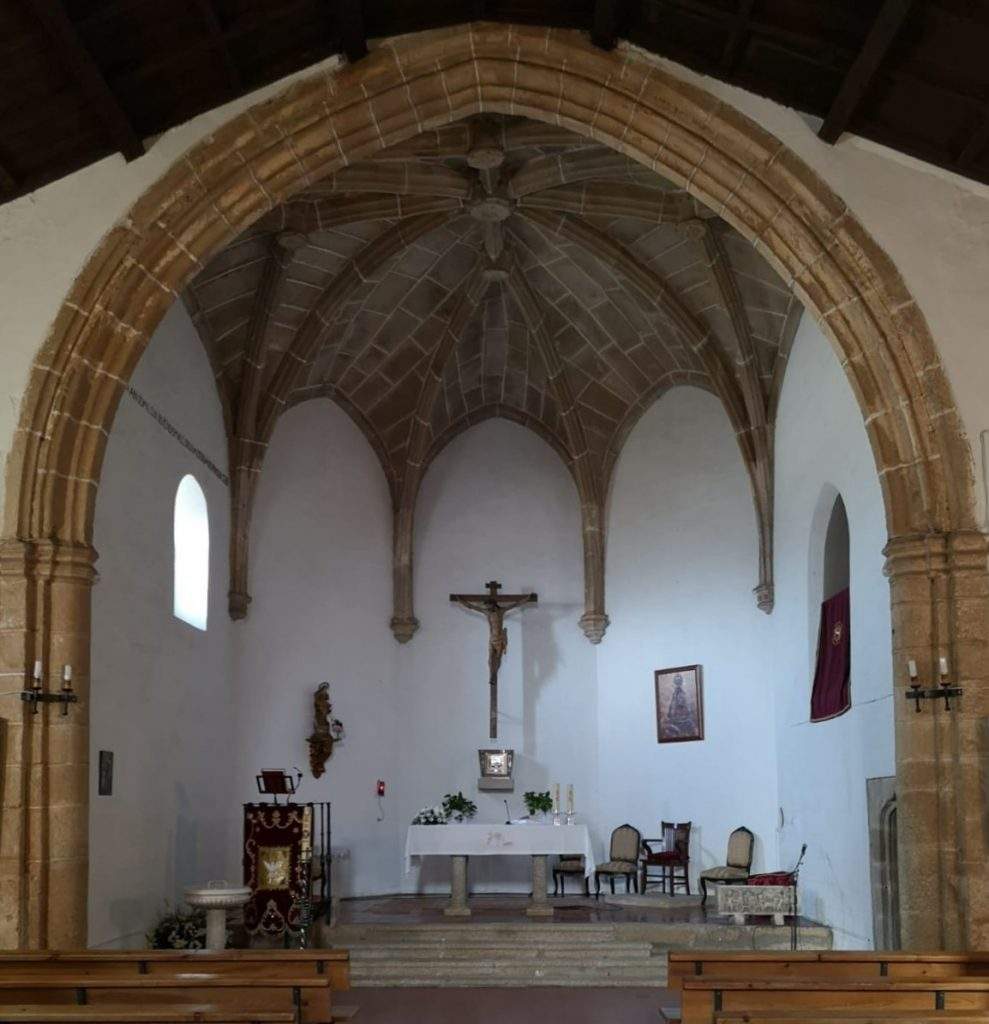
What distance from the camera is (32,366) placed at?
377 inches

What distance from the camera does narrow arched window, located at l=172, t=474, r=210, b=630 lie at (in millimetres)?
14609

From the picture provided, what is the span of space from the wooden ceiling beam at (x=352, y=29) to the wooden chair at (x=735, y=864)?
29.3 feet

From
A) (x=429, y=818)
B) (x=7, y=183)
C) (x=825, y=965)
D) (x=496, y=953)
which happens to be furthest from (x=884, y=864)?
(x=7, y=183)

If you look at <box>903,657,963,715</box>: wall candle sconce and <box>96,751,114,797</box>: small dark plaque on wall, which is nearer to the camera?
<box>903,657,963,715</box>: wall candle sconce

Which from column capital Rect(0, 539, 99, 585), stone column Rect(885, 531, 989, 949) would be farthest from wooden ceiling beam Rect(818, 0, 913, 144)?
column capital Rect(0, 539, 99, 585)

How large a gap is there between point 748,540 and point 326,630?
5.18 meters

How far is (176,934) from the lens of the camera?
40.3 feet

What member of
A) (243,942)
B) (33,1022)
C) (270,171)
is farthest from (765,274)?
(33,1022)

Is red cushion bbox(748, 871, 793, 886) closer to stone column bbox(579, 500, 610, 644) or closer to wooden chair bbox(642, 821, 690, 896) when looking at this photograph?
wooden chair bbox(642, 821, 690, 896)

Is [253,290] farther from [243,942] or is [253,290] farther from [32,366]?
[243,942]

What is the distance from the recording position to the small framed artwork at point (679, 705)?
16.6 m

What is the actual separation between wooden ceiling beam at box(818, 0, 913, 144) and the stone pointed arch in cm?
42

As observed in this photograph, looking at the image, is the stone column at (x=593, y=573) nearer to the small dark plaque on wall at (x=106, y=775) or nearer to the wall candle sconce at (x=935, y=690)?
the small dark plaque on wall at (x=106, y=775)

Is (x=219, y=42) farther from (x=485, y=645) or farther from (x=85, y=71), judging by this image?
(x=485, y=645)
